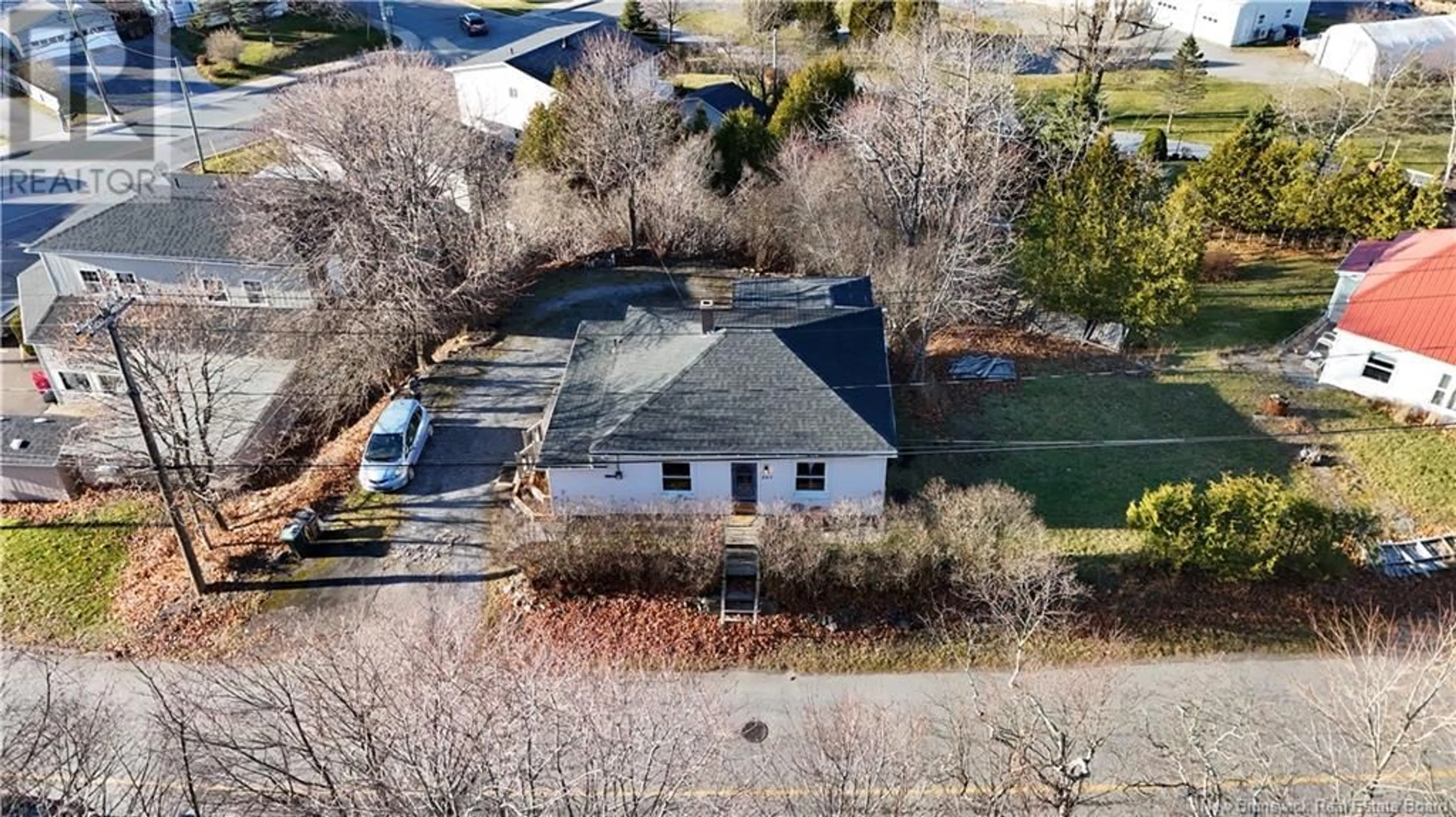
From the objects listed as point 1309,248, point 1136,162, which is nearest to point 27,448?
point 1136,162

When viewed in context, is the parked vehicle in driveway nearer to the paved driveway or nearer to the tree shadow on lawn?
the paved driveway

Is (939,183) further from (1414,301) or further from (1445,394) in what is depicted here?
(1445,394)

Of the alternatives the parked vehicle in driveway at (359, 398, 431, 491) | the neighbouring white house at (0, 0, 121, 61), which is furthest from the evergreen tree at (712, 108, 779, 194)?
the neighbouring white house at (0, 0, 121, 61)

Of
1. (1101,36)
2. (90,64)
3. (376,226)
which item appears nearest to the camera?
(376,226)

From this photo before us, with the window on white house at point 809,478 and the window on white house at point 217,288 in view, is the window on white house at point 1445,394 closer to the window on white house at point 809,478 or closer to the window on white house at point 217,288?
the window on white house at point 809,478

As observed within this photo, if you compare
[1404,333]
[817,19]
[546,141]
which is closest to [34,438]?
[546,141]

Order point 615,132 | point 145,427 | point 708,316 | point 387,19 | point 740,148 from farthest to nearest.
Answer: point 387,19
point 740,148
point 615,132
point 708,316
point 145,427
